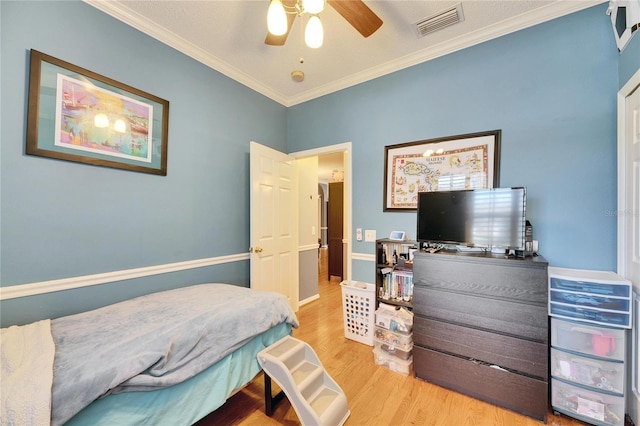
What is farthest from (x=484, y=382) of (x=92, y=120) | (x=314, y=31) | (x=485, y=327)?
(x=92, y=120)

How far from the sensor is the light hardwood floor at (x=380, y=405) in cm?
160

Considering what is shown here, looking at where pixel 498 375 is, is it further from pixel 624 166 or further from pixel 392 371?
pixel 624 166

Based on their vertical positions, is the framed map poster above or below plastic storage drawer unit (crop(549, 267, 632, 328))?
above

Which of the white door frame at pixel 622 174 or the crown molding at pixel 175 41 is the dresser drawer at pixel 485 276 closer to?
the white door frame at pixel 622 174

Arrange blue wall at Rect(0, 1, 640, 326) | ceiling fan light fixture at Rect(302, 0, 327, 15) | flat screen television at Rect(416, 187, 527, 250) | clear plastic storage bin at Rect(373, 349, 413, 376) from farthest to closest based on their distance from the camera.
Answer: clear plastic storage bin at Rect(373, 349, 413, 376)
flat screen television at Rect(416, 187, 527, 250)
blue wall at Rect(0, 1, 640, 326)
ceiling fan light fixture at Rect(302, 0, 327, 15)

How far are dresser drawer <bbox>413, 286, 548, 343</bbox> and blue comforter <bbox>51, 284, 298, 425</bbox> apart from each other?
3.64 feet

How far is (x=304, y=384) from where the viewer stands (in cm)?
154

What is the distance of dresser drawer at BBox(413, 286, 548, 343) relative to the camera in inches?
64.1

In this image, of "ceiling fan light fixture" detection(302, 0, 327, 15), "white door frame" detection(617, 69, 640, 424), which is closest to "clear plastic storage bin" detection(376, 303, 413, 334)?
"white door frame" detection(617, 69, 640, 424)

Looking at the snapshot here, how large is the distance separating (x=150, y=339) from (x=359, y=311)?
1888 mm

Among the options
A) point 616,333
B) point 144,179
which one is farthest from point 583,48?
point 144,179

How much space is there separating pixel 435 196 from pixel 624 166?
118 cm

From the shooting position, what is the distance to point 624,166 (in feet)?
5.48

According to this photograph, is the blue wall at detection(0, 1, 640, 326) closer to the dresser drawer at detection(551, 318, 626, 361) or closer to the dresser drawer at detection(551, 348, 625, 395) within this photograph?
the dresser drawer at detection(551, 318, 626, 361)
